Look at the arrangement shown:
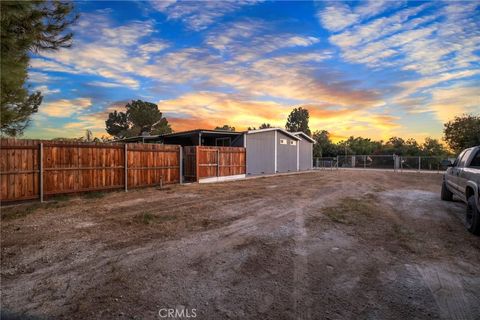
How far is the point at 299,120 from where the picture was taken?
61.8 meters

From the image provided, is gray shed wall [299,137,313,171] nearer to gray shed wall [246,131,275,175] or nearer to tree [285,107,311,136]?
gray shed wall [246,131,275,175]

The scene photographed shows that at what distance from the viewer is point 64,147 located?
996cm

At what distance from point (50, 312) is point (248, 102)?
23860 mm

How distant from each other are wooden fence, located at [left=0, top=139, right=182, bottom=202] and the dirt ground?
1.50 metres

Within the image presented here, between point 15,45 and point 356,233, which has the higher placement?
point 15,45

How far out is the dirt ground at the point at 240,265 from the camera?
288 cm

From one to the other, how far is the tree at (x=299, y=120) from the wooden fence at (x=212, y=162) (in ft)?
143

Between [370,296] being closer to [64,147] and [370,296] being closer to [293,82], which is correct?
[64,147]

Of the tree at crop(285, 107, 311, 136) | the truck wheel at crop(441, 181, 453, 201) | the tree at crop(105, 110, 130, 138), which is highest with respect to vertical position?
the tree at crop(285, 107, 311, 136)

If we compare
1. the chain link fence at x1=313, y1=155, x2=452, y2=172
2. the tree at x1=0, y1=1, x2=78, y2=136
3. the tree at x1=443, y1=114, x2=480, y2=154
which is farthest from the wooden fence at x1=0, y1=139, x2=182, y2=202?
the tree at x1=443, y1=114, x2=480, y2=154

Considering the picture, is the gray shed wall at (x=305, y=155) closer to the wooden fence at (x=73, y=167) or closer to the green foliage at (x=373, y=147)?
the green foliage at (x=373, y=147)

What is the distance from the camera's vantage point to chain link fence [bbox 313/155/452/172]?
30.1 metres

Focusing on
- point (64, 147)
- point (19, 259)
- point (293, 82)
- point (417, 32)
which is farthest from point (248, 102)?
point (19, 259)

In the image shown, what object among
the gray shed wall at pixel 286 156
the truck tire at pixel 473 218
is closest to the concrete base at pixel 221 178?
the gray shed wall at pixel 286 156
